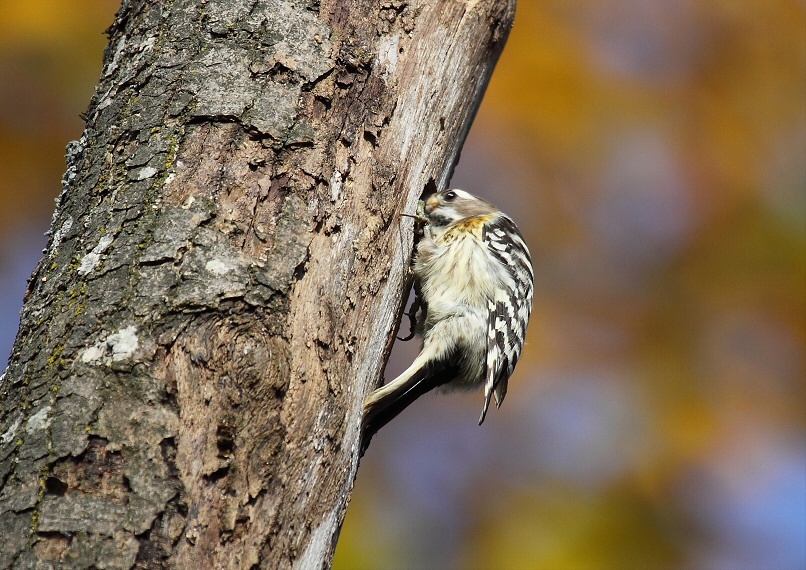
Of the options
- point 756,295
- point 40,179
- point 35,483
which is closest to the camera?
point 35,483

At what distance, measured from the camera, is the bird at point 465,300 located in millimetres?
3571

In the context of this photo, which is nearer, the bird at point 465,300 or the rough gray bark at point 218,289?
the rough gray bark at point 218,289

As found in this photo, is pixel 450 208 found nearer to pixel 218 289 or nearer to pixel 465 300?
pixel 465 300

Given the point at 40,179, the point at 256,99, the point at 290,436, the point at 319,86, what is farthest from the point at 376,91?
the point at 40,179

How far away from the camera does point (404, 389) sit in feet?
10.0

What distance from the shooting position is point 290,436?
2.06 meters

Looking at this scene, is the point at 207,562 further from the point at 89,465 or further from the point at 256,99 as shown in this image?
the point at 256,99

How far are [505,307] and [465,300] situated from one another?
0.79 ft

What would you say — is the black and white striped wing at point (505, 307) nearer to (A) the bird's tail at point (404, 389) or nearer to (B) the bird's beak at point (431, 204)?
(A) the bird's tail at point (404, 389)

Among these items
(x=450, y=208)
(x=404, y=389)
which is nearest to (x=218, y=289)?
(x=404, y=389)

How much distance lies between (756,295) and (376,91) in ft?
20.9

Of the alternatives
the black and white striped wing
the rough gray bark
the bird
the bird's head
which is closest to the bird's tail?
the bird

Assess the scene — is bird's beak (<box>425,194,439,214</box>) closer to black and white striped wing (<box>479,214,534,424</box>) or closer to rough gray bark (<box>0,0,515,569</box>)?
black and white striped wing (<box>479,214,534,424</box>)

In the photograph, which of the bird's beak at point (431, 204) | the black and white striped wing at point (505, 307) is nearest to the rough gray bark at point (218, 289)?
the bird's beak at point (431, 204)
